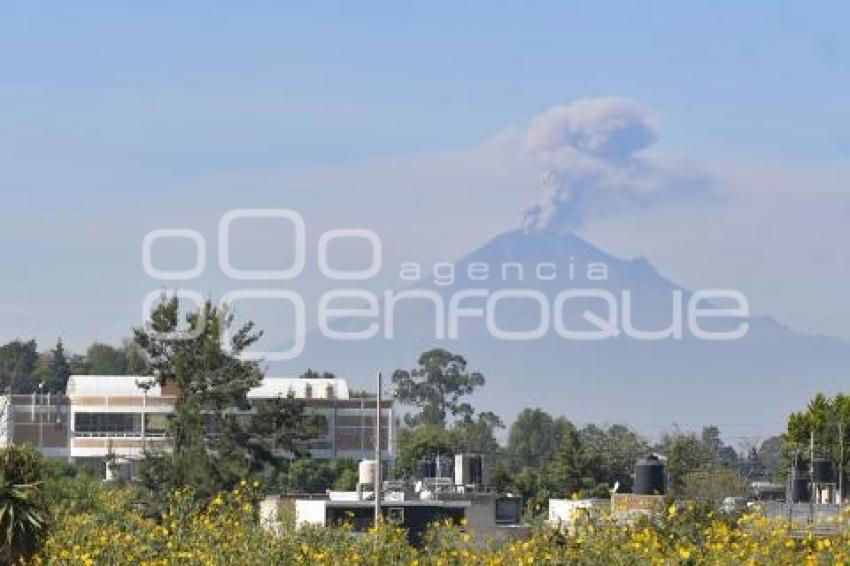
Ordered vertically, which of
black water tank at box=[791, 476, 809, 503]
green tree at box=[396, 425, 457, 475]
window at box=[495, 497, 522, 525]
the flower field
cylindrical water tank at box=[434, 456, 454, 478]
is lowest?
the flower field

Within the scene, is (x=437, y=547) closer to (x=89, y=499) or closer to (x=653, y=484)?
(x=653, y=484)

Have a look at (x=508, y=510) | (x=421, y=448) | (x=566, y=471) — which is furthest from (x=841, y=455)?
(x=421, y=448)

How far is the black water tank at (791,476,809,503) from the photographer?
78.0m

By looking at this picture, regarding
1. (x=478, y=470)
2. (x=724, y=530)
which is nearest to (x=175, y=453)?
(x=478, y=470)

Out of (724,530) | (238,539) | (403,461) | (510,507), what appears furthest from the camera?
(403,461)

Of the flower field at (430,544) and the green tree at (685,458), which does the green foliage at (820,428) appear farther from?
the flower field at (430,544)

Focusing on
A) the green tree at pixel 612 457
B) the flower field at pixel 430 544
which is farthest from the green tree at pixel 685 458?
the flower field at pixel 430 544

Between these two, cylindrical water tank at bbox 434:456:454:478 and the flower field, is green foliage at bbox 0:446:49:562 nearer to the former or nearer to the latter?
the flower field

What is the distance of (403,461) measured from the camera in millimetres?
172625

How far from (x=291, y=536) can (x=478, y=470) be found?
173ft

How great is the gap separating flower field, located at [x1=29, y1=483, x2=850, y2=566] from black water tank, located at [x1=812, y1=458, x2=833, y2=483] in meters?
40.3

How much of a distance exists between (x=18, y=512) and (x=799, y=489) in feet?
145

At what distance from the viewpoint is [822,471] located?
86.4 meters

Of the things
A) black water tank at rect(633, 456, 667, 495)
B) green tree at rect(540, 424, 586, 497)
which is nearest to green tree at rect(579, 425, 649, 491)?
green tree at rect(540, 424, 586, 497)
